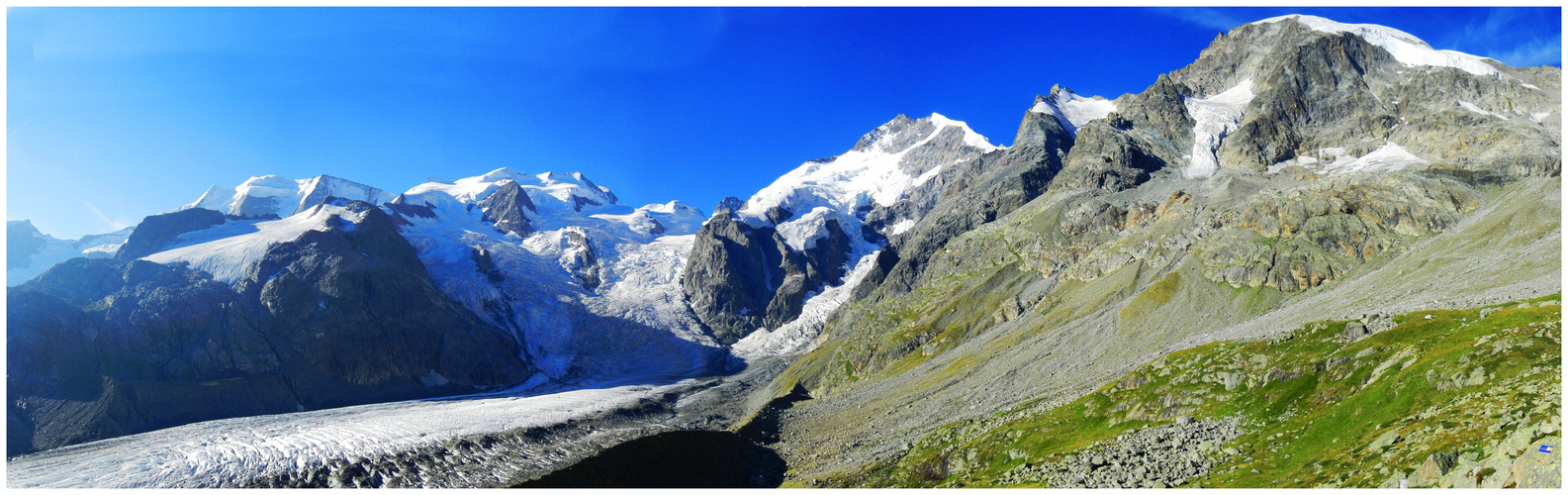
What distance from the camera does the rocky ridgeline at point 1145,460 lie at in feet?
116

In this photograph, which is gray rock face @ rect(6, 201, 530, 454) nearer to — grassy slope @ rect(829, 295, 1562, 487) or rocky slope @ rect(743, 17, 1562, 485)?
rocky slope @ rect(743, 17, 1562, 485)

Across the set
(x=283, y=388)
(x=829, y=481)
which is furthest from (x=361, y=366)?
(x=829, y=481)

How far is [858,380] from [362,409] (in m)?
102

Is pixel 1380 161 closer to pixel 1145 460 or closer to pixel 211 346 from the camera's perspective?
pixel 1145 460

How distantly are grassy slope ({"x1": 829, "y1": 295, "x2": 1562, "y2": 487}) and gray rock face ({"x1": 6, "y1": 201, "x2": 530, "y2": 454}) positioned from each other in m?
155

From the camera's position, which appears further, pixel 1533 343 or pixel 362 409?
pixel 362 409

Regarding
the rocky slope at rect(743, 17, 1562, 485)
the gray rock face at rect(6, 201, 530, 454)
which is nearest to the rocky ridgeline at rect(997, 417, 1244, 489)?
the rocky slope at rect(743, 17, 1562, 485)

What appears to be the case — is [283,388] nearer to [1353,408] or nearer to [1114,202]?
[1353,408]

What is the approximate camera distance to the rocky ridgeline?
35.4m

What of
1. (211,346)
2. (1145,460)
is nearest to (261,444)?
(211,346)

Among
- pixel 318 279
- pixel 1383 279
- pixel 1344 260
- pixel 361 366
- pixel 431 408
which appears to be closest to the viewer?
pixel 1383 279

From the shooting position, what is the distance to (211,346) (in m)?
166

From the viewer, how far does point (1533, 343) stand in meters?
36.2

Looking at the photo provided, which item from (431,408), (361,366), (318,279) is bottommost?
(431,408)
